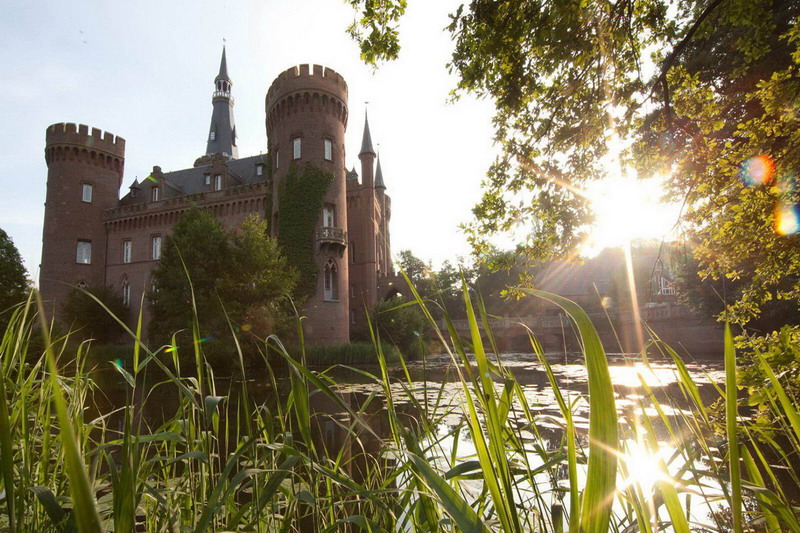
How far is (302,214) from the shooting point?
22.7 m

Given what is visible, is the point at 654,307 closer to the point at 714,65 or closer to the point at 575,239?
the point at 714,65

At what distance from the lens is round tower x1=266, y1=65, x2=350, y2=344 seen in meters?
22.6

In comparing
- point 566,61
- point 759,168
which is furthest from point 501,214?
point 759,168

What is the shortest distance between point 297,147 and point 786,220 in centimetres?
2322

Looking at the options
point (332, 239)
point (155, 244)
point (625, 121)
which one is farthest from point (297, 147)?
point (625, 121)

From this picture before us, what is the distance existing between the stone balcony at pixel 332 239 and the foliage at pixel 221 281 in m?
4.35

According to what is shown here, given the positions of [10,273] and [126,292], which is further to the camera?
[126,292]

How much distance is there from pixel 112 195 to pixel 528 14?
32.1m

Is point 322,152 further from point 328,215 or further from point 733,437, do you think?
point 733,437

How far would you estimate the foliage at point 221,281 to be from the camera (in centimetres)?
1648

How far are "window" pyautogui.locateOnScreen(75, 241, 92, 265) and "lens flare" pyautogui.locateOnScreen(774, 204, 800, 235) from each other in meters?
32.6

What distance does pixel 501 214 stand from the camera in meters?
4.52

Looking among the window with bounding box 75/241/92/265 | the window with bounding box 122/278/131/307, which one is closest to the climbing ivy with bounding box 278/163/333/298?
the window with bounding box 122/278/131/307

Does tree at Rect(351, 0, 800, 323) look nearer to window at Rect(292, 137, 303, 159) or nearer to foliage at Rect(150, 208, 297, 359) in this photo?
foliage at Rect(150, 208, 297, 359)
